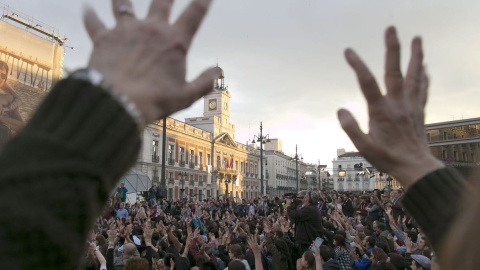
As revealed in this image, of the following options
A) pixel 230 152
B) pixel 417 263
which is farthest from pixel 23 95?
pixel 230 152

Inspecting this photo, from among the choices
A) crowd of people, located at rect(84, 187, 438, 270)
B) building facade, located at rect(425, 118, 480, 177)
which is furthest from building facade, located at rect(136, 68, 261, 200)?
crowd of people, located at rect(84, 187, 438, 270)

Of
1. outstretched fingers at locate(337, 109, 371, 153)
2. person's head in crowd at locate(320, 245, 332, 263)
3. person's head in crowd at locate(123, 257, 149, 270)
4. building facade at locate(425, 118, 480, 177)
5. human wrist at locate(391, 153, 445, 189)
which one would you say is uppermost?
building facade at locate(425, 118, 480, 177)

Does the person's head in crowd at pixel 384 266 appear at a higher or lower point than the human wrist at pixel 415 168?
lower

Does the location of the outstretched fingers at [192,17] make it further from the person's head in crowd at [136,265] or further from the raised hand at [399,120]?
the person's head in crowd at [136,265]

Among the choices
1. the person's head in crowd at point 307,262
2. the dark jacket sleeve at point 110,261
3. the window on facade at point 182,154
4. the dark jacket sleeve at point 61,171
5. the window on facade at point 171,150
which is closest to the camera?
the dark jacket sleeve at point 61,171

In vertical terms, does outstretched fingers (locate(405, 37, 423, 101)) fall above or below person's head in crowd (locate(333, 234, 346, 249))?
above

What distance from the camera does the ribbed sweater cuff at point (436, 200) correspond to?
1.12 meters

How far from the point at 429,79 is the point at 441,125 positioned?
28.1 m

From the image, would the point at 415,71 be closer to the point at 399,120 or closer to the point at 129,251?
the point at 399,120

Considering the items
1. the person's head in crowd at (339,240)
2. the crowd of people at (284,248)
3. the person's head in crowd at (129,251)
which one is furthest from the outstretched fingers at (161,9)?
the person's head in crowd at (339,240)

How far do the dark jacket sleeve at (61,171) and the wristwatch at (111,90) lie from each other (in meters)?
0.01

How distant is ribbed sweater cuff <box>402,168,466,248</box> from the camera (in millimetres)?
→ 1116

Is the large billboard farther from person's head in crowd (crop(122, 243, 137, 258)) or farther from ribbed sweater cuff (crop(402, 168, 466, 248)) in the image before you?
ribbed sweater cuff (crop(402, 168, 466, 248))

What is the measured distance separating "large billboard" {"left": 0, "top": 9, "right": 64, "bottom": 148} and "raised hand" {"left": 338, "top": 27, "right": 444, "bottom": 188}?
26.6 metres
